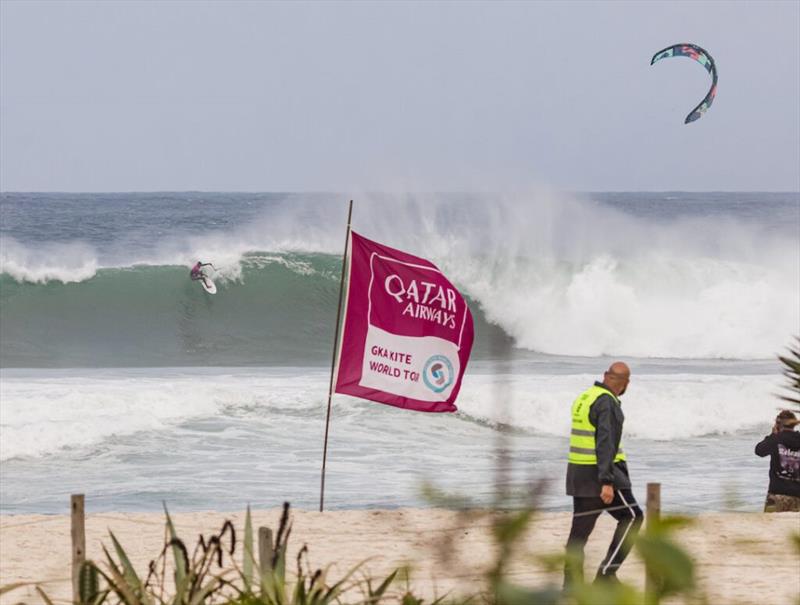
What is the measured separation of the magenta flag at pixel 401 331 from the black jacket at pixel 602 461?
2.85 metres

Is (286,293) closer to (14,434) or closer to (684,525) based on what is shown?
(14,434)

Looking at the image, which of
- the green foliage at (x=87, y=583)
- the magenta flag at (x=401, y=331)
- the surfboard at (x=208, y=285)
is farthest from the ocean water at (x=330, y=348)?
the green foliage at (x=87, y=583)

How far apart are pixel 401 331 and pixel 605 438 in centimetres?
318

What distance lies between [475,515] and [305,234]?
35133 mm

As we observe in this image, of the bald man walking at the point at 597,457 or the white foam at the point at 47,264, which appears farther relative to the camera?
the white foam at the point at 47,264

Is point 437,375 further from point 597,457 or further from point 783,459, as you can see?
point 597,457

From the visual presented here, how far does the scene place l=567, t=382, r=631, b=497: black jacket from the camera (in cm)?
626

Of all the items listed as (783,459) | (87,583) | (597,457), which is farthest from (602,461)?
(87,583)

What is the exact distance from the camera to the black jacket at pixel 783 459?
29.5ft

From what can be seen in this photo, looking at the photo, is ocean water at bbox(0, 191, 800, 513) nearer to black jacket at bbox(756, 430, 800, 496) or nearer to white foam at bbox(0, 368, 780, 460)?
white foam at bbox(0, 368, 780, 460)

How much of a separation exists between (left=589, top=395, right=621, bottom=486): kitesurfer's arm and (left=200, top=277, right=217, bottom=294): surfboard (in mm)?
24759

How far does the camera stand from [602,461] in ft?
20.6

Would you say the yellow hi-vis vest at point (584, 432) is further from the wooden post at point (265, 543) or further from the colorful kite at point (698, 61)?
the colorful kite at point (698, 61)

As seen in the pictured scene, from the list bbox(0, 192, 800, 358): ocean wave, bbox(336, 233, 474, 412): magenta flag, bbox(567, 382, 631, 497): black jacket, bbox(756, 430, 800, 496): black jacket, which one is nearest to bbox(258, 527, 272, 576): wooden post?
bbox(567, 382, 631, 497): black jacket
